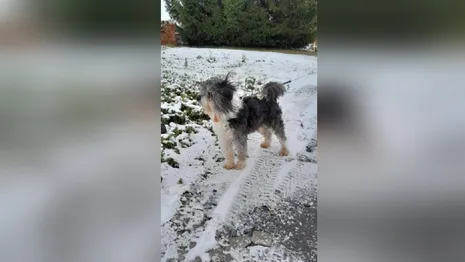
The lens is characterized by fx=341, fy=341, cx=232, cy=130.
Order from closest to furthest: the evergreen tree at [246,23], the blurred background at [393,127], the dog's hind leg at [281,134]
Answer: the blurred background at [393,127], the evergreen tree at [246,23], the dog's hind leg at [281,134]

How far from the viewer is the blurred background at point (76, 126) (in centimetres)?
97

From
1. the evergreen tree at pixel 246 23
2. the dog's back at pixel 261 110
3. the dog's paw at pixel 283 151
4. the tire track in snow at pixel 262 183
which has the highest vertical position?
the evergreen tree at pixel 246 23

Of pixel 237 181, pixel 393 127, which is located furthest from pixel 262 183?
pixel 393 127

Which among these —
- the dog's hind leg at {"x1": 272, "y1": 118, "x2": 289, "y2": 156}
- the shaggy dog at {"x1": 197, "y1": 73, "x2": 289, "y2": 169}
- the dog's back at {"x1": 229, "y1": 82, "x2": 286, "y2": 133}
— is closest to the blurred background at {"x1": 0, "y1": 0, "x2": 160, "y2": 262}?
the shaggy dog at {"x1": 197, "y1": 73, "x2": 289, "y2": 169}

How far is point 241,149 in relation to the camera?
1.36 m

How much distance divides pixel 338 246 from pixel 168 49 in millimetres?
909

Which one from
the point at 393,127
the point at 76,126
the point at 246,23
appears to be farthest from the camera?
the point at 246,23

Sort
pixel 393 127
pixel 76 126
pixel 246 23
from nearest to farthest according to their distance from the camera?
pixel 76 126
pixel 393 127
pixel 246 23

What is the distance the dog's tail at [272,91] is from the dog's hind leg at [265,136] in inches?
4.9

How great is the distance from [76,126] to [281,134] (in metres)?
0.74

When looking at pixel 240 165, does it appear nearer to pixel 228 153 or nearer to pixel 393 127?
pixel 228 153

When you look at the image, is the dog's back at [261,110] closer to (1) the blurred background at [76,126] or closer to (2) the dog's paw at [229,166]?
(2) the dog's paw at [229,166]

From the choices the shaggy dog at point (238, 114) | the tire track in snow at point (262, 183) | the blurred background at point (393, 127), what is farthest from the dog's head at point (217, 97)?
the blurred background at point (393, 127)

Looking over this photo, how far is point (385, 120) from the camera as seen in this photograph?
45.3 inches
